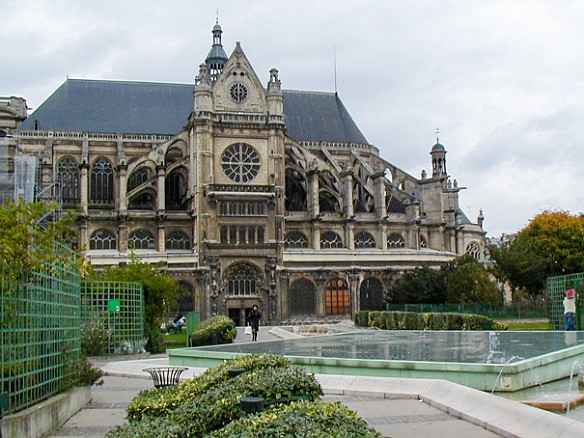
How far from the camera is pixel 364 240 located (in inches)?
2522

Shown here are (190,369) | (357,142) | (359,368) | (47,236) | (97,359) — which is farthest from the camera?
(357,142)

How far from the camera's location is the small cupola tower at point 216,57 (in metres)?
76.6

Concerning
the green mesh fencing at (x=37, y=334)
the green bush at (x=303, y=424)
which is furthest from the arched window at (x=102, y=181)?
the green bush at (x=303, y=424)

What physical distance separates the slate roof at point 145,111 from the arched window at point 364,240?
39.4 ft

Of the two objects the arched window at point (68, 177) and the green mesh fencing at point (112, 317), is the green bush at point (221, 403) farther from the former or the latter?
the arched window at point (68, 177)

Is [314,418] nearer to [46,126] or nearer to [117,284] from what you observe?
[117,284]

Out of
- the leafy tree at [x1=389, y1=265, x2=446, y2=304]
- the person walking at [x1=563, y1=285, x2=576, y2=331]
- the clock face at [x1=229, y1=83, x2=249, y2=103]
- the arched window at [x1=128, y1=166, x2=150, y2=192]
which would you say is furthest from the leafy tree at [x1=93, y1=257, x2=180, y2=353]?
the clock face at [x1=229, y1=83, x2=249, y2=103]

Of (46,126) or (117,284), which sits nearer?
(117,284)

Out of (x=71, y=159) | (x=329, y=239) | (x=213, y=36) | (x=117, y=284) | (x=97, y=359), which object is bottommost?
(x=97, y=359)

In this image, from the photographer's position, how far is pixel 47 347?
1269cm

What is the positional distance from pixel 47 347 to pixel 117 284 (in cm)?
1338

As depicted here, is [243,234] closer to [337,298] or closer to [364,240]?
[337,298]

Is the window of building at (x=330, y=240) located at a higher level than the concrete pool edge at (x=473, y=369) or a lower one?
higher

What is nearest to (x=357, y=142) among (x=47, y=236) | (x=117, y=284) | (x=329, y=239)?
(x=329, y=239)
